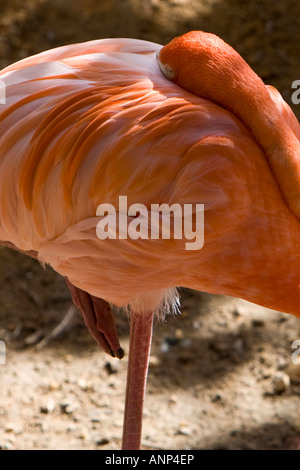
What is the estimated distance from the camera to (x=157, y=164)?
5.12 feet

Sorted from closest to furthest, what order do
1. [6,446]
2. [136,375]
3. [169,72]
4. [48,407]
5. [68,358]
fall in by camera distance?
[169,72] → [136,375] → [6,446] → [48,407] → [68,358]

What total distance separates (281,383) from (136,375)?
0.72 metres

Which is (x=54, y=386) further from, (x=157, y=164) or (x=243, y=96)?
(x=243, y=96)

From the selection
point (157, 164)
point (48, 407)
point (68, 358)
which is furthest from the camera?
point (68, 358)

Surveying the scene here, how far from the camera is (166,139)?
5.12 ft

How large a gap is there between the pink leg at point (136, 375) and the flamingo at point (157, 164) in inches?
10.9

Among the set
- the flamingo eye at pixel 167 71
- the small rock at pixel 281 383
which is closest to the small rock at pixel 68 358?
the small rock at pixel 281 383

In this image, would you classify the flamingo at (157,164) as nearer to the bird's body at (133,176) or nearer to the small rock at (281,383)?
the bird's body at (133,176)

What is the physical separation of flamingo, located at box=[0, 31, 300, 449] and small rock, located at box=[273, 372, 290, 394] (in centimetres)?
97

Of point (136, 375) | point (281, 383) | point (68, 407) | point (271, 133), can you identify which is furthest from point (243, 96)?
point (68, 407)

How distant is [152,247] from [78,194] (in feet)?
0.69

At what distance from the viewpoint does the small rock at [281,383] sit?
2.60 metres
